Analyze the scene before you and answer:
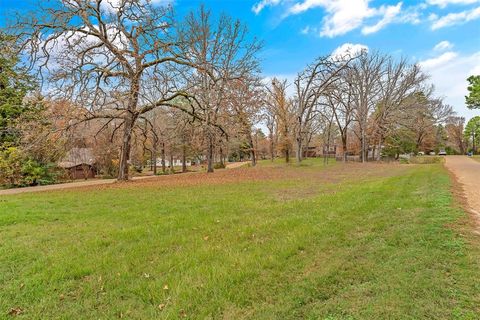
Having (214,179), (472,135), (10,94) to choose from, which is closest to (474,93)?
(214,179)

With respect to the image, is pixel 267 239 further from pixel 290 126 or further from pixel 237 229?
pixel 290 126

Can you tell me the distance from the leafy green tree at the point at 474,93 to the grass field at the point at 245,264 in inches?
731

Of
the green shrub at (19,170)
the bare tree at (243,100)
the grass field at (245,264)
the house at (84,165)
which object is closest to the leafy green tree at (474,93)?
the bare tree at (243,100)

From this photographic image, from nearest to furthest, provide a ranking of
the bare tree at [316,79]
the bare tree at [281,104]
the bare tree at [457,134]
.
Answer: the bare tree at [316,79]
the bare tree at [281,104]
the bare tree at [457,134]

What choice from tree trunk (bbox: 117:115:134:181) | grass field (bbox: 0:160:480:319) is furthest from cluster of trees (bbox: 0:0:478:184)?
grass field (bbox: 0:160:480:319)

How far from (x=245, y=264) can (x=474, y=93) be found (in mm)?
24343

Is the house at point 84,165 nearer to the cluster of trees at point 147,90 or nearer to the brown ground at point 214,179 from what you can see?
the cluster of trees at point 147,90

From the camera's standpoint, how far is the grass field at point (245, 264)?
2584 mm

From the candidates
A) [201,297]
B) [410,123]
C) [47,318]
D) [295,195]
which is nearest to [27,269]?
[47,318]

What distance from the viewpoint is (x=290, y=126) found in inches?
1320

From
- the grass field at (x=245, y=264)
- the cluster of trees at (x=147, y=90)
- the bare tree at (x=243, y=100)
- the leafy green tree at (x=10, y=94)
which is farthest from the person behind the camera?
the leafy green tree at (x=10, y=94)

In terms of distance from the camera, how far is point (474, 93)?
19.9 m

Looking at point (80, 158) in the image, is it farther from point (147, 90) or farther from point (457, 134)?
point (457, 134)

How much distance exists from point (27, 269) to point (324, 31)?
55.1 ft
